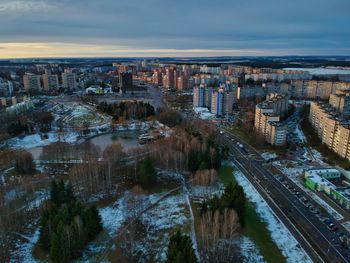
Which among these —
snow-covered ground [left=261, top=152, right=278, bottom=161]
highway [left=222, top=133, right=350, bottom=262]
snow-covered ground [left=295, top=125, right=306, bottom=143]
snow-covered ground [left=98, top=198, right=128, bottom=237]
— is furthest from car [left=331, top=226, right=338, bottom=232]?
snow-covered ground [left=295, top=125, right=306, bottom=143]

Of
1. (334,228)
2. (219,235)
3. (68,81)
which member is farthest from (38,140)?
(68,81)

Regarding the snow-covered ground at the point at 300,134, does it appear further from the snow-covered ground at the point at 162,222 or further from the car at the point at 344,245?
the snow-covered ground at the point at 162,222

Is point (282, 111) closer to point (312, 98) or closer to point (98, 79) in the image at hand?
point (312, 98)

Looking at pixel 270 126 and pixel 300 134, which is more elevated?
pixel 270 126

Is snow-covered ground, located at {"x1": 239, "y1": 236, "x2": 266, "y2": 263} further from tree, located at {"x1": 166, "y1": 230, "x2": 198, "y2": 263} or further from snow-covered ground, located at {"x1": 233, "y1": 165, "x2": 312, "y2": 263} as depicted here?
tree, located at {"x1": 166, "y1": 230, "x2": 198, "y2": 263}

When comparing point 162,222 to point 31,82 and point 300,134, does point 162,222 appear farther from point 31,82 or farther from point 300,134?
point 31,82

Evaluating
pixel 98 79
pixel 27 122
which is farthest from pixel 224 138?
pixel 98 79
